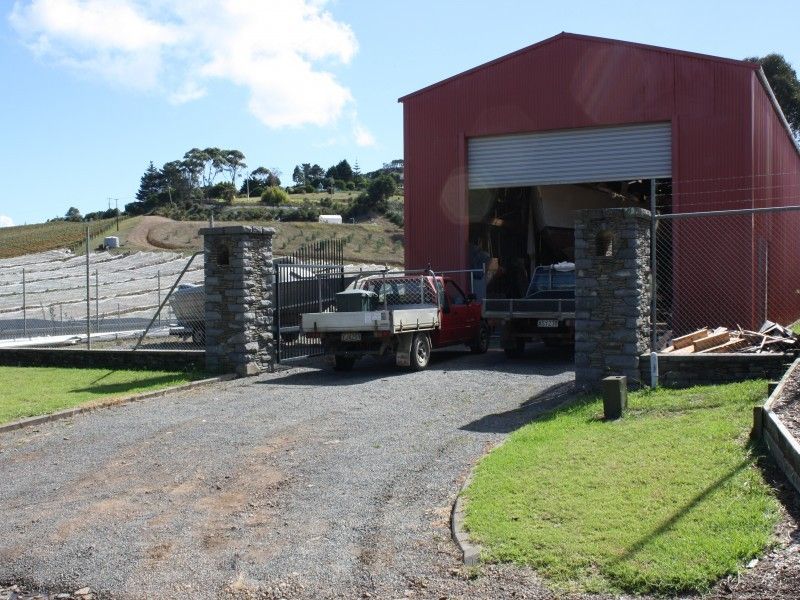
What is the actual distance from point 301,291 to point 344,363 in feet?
9.45

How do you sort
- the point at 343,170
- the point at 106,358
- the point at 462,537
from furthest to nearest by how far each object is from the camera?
the point at 343,170 < the point at 106,358 < the point at 462,537

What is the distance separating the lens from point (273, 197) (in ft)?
298

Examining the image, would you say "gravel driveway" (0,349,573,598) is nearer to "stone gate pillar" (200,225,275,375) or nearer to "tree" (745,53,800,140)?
"stone gate pillar" (200,225,275,375)

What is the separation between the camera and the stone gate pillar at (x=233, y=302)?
52.0 ft

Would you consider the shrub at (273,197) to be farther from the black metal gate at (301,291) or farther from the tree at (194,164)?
the black metal gate at (301,291)

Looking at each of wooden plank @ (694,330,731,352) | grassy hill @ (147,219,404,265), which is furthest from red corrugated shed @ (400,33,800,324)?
grassy hill @ (147,219,404,265)

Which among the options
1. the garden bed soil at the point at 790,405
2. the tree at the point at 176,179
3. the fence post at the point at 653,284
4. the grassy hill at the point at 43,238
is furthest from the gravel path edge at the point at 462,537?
the tree at the point at 176,179

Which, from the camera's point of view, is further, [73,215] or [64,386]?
[73,215]

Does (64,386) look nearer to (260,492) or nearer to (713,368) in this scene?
(260,492)

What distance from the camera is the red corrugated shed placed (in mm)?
19172

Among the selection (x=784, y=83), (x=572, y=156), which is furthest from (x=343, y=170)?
(x=572, y=156)

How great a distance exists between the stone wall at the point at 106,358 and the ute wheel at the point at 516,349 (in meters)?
5.98

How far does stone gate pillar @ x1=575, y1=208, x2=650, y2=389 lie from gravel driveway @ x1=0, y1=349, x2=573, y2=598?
92cm

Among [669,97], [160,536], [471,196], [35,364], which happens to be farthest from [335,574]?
[471,196]
